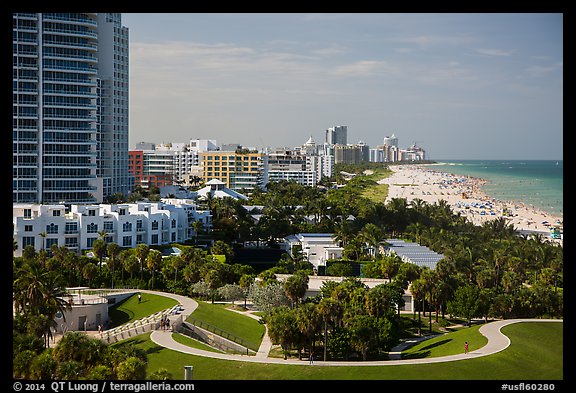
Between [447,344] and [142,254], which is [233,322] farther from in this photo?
[142,254]

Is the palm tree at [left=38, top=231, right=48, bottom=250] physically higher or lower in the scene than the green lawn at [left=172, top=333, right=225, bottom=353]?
higher

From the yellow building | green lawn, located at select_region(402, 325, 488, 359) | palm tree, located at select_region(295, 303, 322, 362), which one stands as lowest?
green lawn, located at select_region(402, 325, 488, 359)

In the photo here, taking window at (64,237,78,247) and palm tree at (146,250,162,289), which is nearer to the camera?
palm tree at (146,250,162,289)

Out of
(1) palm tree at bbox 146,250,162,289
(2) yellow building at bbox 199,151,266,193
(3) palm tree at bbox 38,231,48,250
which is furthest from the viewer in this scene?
(2) yellow building at bbox 199,151,266,193

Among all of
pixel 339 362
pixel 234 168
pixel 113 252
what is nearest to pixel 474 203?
pixel 234 168

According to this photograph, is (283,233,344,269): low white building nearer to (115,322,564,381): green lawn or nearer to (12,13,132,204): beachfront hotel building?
(12,13,132,204): beachfront hotel building

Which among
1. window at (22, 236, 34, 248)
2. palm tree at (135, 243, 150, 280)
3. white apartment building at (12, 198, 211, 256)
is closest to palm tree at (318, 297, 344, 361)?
palm tree at (135, 243, 150, 280)
